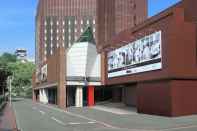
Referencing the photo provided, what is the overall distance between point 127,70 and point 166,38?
13.0 m

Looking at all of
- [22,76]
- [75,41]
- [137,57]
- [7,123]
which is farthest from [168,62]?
[22,76]

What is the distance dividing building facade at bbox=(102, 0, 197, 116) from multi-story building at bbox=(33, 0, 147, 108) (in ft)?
63.6

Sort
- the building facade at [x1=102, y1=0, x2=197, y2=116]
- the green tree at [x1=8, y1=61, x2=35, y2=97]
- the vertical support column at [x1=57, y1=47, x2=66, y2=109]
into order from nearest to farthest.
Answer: the building facade at [x1=102, y1=0, x2=197, y2=116] → the vertical support column at [x1=57, y1=47, x2=66, y2=109] → the green tree at [x1=8, y1=61, x2=35, y2=97]

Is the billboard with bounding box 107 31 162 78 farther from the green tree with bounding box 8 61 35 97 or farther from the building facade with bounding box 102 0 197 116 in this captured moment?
the green tree with bounding box 8 61 35 97

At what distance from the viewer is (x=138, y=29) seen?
49625 mm

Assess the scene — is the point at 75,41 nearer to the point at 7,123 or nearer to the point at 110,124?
the point at 7,123

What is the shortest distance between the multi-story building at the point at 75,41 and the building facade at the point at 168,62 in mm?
19387

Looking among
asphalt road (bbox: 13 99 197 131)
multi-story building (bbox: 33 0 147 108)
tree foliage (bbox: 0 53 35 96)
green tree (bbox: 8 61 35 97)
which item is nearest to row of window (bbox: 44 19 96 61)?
multi-story building (bbox: 33 0 147 108)

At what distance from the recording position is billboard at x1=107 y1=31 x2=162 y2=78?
4374cm

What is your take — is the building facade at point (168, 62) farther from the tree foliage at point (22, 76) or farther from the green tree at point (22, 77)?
the green tree at point (22, 77)

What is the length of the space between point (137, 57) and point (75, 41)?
27413mm

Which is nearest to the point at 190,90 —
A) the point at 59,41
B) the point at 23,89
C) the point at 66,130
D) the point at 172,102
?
the point at 172,102

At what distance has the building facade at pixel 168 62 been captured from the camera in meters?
40.2

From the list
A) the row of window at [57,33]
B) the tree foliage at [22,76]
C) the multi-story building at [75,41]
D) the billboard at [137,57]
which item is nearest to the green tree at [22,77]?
the tree foliage at [22,76]
